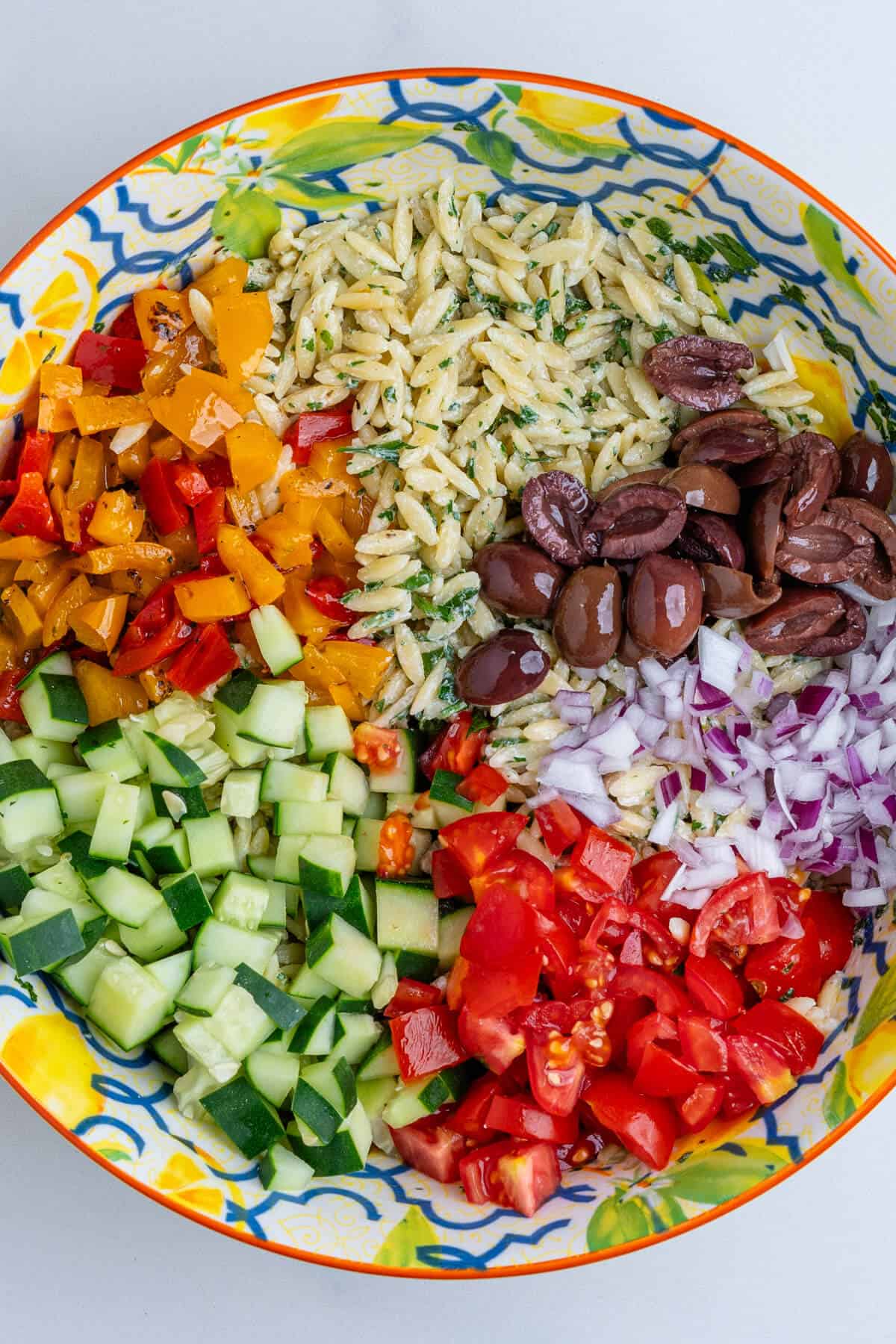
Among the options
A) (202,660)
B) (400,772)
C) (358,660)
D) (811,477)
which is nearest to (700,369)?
(811,477)

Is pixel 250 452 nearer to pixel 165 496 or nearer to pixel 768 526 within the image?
pixel 165 496

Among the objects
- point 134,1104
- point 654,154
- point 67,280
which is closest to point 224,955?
point 134,1104

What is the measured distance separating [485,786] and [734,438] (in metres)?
0.80

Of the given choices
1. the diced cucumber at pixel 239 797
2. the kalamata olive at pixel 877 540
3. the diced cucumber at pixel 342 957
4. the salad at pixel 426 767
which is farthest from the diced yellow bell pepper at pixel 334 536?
the kalamata olive at pixel 877 540

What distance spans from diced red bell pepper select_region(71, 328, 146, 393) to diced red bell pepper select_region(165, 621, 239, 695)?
489mm

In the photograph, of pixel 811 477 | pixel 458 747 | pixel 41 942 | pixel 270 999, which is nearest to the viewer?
pixel 41 942

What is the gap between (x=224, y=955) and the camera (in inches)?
77.4

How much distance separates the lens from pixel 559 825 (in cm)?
207

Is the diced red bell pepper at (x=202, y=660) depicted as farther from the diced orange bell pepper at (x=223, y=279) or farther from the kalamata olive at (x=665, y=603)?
the kalamata olive at (x=665, y=603)

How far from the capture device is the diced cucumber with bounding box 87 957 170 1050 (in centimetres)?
189

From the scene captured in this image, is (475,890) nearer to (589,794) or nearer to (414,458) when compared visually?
(589,794)

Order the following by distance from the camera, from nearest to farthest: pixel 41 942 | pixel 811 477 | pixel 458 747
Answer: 1. pixel 41 942
2. pixel 811 477
3. pixel 458 747

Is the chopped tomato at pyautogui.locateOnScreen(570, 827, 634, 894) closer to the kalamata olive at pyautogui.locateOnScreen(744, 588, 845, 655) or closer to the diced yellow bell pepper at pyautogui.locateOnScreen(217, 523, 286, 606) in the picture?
the kalamata olive at pyautogui.locateOnScreen(744, 588, 845, 655)

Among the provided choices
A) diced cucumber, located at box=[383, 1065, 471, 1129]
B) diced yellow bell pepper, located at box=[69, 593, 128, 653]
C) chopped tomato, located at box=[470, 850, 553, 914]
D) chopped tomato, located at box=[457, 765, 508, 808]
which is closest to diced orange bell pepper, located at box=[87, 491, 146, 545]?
diced yellow bell pepper, located at box=[69, 593, 128, 653]
